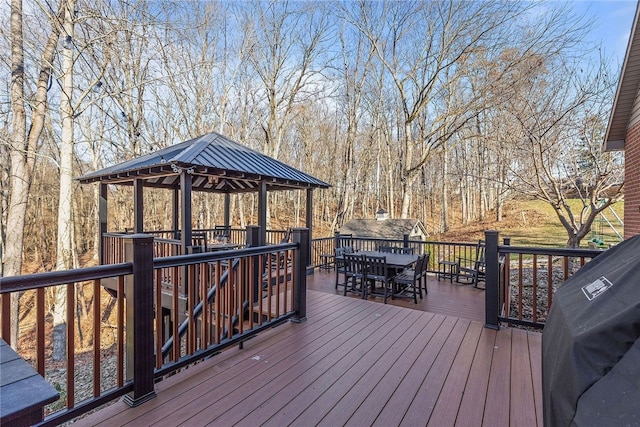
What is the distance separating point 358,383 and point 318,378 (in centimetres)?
33

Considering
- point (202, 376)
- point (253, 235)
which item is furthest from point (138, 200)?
point (202, 376)

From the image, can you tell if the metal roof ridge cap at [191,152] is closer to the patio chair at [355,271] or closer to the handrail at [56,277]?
the handrail at [56,277]

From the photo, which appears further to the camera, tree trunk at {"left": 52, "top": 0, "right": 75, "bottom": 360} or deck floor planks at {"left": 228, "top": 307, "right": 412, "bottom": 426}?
tree trunk at {"left": 52, "top": 0, "right": 75, "bottom": 360}

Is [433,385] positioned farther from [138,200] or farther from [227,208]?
[227,208]

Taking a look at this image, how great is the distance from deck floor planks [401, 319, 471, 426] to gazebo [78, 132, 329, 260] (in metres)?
3.61

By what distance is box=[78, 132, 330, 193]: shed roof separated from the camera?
5.27 m

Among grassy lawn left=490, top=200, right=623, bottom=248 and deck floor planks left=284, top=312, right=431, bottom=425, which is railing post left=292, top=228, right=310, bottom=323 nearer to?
deck floor planks left=284, top=312, right=431, bottom=425

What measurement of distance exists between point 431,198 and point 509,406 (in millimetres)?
24111

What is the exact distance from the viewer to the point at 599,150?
744 cm

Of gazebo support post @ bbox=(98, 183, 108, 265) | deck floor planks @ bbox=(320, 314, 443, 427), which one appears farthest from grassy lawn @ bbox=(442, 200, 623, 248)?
gazebo support post @ bbox=(98, 183, 108, 265)

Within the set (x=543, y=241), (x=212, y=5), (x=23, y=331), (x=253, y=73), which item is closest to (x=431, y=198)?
(x=543, y=241)

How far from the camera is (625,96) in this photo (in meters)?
6.28

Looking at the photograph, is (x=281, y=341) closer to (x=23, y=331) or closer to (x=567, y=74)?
(x=567, y=74)

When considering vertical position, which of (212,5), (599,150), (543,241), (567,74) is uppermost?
(212,5)
